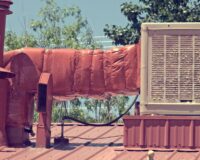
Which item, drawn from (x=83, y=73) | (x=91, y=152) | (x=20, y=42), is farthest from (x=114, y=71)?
(x=20, y=42)

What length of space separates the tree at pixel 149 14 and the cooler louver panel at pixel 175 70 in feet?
31.3

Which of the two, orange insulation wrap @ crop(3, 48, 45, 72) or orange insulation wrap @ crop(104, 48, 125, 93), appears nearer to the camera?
orange insulation wrap @ crop(104, 48, 125, 93)

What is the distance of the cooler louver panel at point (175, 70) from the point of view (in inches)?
549

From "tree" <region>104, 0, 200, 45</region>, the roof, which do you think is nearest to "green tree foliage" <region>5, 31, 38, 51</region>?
"tree" <region>104, 0, 200, 45</region>

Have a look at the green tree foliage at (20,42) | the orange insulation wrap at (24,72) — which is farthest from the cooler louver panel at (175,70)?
the green tree foliage at (20,42)

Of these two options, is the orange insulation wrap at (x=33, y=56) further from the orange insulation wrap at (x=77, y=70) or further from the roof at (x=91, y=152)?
the roof at (x=91, y=152)

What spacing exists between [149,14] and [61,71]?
10132 millimetres

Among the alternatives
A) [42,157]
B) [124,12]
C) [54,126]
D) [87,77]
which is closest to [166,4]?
[124,12]

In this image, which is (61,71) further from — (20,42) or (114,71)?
(20,42)

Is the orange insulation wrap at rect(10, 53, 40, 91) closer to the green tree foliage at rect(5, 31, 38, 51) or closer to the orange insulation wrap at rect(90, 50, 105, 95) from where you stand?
the orange insulation wrap at rect(90, 50, 105, 95)

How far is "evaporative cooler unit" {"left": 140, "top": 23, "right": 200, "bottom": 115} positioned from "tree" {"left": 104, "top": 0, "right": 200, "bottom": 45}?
375 inches

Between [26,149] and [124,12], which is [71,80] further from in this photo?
[124,12]

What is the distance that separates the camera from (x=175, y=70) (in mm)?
14000

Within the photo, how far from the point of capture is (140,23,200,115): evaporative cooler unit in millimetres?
13930
